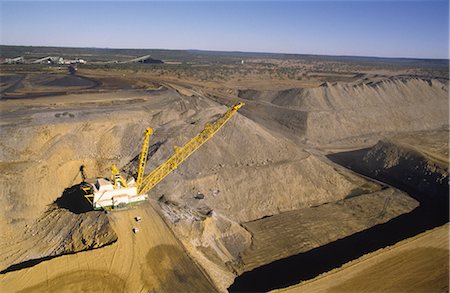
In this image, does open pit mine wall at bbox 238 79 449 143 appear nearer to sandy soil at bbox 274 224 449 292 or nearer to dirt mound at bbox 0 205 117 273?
sandy soil at bbox 274 224 449 292

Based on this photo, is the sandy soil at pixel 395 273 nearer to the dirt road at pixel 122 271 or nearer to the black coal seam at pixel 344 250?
the black coal seam at pixel 344 250

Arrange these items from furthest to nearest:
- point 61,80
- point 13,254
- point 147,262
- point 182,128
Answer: point 61,80 < point 182,128 < point 13,254 < point 147,262

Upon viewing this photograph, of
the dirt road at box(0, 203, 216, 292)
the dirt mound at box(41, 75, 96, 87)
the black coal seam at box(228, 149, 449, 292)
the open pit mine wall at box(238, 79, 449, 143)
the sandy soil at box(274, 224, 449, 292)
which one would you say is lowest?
the black coal seam at box(228, 149, 449, 292)

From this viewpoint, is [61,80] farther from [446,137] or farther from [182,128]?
[446,137]

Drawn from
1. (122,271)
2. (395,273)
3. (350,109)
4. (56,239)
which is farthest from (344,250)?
(350,109)

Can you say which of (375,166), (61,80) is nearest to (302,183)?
(375,166)

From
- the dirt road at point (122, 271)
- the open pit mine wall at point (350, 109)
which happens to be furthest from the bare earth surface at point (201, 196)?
the open pit mine wall at point (350, 109)

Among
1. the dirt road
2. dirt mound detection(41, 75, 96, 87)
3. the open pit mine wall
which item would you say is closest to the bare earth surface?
the dirt road

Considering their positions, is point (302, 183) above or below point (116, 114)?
below
